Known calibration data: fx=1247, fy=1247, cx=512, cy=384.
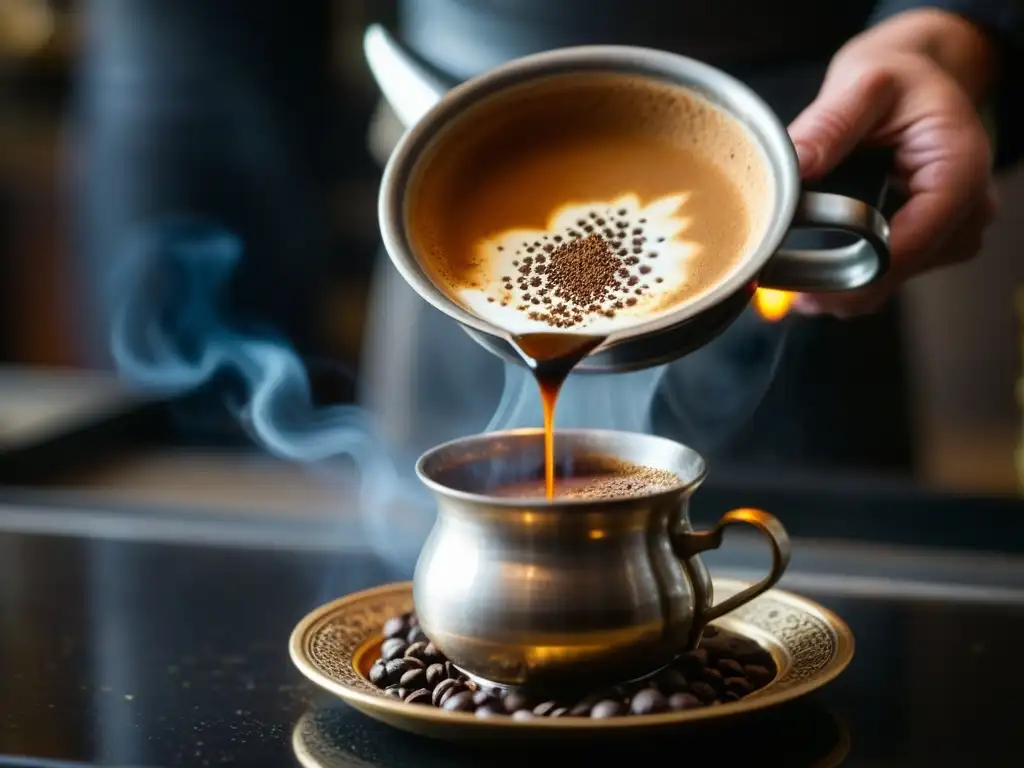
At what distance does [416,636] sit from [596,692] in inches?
7.5

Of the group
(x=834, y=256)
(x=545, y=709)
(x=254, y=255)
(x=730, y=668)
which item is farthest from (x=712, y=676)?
(x=254, y=255)

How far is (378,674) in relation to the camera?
966 mm

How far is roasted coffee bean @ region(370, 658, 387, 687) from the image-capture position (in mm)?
961

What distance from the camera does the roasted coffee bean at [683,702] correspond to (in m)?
0.87

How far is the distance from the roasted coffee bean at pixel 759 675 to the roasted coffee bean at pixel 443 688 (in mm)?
222

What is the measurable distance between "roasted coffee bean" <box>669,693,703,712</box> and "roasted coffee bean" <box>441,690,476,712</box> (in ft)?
0.46

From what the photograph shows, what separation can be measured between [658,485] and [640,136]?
0.30 m

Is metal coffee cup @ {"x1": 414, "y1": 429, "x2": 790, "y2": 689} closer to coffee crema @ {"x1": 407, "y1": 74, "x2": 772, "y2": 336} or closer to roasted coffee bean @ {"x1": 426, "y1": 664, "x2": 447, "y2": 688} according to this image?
roasted coffee bean @ {"x1": 426, "y1": 664, "x2": 447, "y2": 688}

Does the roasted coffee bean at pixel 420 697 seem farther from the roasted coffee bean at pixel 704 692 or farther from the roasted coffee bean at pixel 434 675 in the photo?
the roasted coffee bean at pixel 704 692

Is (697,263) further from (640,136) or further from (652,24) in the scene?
(652,24)

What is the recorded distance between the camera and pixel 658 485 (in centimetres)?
100

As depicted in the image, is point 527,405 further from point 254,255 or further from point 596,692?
point 254,255

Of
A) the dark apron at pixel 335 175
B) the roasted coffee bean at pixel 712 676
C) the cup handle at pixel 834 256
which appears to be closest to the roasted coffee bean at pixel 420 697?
the roasted coffee bean at pixel 712 676

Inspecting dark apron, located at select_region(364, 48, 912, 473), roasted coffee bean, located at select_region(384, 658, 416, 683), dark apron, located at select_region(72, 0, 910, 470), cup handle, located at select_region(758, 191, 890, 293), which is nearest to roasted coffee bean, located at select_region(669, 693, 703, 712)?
roasted coffee bean, located at select_region(384, 658, 416, 683)
